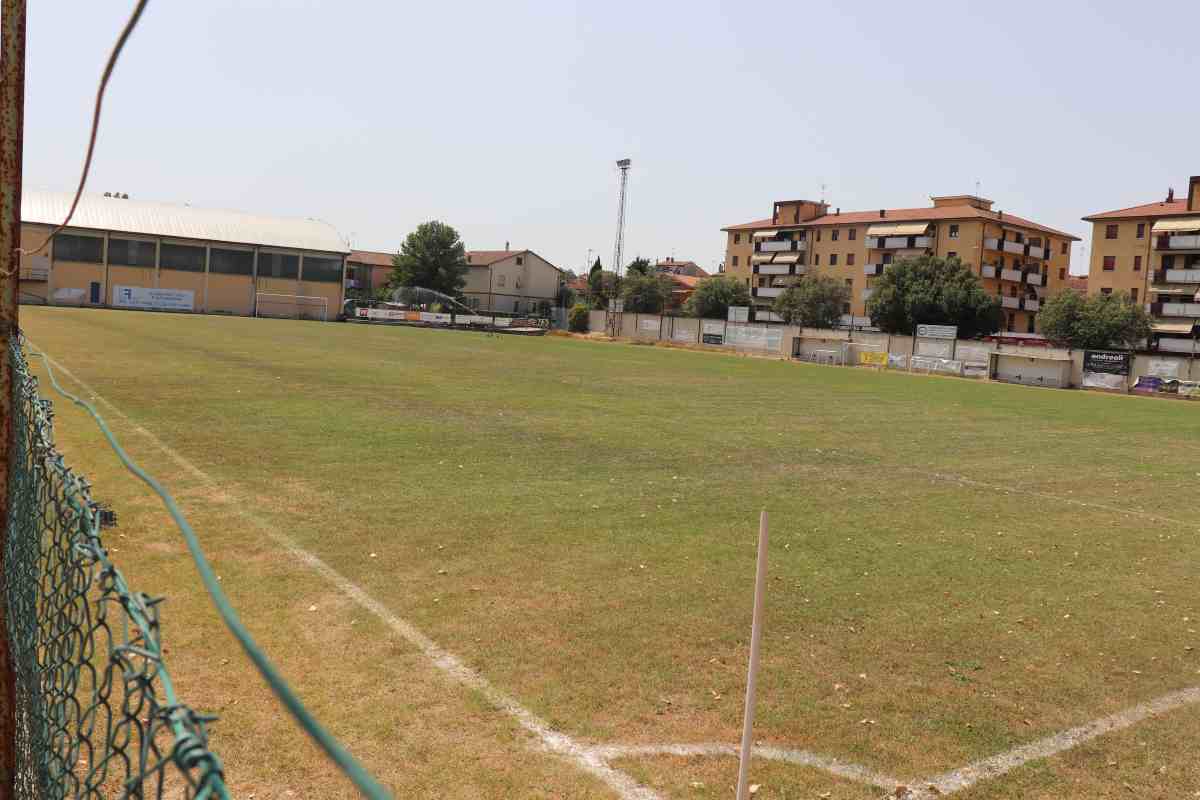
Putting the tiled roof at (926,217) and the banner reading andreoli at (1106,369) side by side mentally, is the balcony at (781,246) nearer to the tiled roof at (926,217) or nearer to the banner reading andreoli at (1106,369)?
the tiled roof at (926,217)

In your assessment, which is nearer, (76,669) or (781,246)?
(76,669)

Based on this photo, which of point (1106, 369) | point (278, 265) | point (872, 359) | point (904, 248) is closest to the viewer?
point (1106, 369)

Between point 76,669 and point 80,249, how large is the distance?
89007mm

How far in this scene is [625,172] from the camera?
101000 millimetres

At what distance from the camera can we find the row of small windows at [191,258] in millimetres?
81375

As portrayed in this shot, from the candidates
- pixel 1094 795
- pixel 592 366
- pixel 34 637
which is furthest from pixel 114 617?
pixel 592 366

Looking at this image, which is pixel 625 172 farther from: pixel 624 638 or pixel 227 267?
pixel 624 638

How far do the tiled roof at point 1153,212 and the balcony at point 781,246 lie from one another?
103 feet

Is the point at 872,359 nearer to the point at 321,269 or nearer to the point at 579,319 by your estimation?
the point at 579,319

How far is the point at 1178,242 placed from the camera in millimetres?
86938

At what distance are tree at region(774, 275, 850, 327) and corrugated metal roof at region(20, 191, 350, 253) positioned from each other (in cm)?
4405

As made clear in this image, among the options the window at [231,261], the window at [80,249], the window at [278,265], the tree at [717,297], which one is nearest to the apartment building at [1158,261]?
the tree at [717,297]

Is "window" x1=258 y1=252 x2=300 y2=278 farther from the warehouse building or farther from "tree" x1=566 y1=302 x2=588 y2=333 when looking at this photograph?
"tree" x1=566 y1=302 x2=588 y2=333

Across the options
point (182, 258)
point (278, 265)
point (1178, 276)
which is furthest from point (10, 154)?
point (1178, 276)
